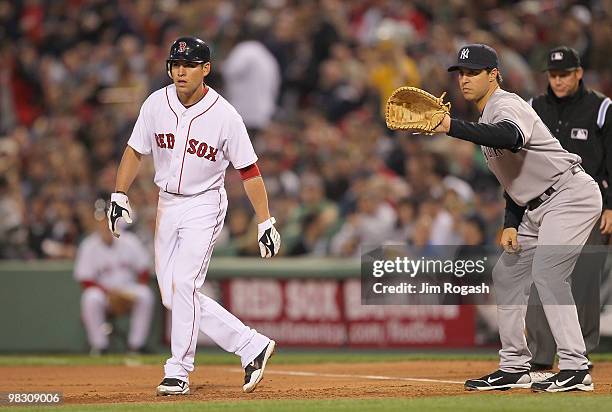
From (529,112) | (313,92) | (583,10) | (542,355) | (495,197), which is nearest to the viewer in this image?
(529,112)

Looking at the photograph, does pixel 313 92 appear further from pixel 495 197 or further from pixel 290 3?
pixel 495 197

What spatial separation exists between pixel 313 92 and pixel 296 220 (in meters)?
3.27

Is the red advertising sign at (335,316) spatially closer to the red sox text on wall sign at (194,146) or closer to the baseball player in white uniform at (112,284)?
the baseball player in white uniform at (112,284)

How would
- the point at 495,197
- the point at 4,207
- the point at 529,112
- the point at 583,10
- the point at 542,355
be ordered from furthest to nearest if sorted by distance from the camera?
the point at 4,207
the point at 583,10
the point at 495,197
the point at 542,355
the point at 529,112

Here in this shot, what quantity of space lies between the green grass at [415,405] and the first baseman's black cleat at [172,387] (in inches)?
14.9

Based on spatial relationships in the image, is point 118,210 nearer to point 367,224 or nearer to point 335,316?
point 335,316

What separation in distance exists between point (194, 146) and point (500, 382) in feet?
8.18

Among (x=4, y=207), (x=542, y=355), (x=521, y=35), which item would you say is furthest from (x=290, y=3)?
(x=542, y=355)

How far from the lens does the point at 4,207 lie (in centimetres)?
1565

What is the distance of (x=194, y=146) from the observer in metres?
7.52

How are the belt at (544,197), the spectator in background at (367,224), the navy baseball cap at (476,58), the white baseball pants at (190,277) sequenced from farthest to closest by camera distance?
1. the spectator in background at (367,224)
2. the white baseball pants at (190,277)
3. the belt at (544,197)
4. the navy baseball cap at (476,58)

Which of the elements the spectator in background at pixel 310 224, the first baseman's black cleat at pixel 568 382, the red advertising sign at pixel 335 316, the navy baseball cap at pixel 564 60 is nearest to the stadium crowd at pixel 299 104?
the spectator in background at pixel 310 224

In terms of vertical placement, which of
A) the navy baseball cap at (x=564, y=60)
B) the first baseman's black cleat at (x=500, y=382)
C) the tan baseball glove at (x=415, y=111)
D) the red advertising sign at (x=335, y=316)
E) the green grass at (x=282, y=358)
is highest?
the navy baseball cap at (x=564, y=60)

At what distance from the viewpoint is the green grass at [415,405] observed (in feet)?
20.9
